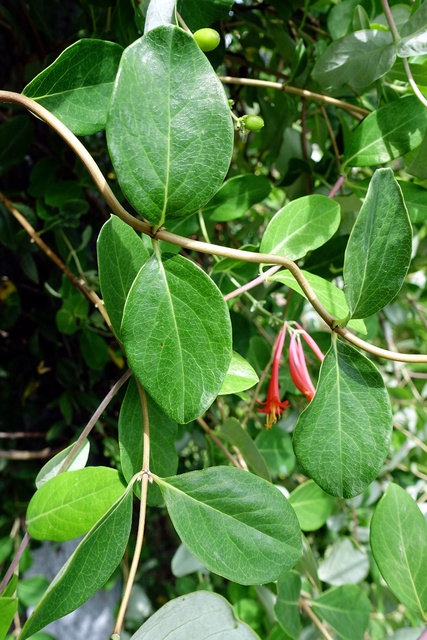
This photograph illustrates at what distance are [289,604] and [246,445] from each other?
0.22 m

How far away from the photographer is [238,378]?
16.3 inches

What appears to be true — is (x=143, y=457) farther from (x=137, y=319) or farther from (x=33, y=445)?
(x=33, y=445)

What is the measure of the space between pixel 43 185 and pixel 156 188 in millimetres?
489

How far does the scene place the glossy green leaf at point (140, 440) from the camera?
1.29ft

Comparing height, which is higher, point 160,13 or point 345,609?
point 160,13

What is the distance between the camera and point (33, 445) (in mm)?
1010

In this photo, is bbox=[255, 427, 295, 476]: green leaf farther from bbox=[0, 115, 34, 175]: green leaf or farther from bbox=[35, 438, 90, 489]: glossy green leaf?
bbox=[0, 115, 34, 175]: green leaf

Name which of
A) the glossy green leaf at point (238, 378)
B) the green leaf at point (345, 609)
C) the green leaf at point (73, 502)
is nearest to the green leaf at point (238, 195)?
the glossy green leaf at point (238, 378)

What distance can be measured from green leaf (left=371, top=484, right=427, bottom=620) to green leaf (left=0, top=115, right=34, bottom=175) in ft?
2.04

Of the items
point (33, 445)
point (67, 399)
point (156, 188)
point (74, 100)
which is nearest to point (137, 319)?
point (156, 188)

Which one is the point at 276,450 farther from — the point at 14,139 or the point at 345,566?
the point at 14,139

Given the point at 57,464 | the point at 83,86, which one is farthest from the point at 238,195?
the point at 57,464

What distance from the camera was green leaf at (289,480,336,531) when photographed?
69 cm

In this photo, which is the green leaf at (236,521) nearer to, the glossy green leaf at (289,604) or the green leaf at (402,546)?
the green leaf at (402,546)
